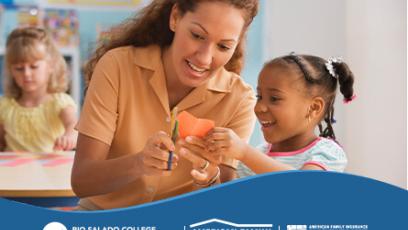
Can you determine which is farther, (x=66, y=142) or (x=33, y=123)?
(x=33, y=123)

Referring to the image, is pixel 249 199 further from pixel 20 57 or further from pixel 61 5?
pixel 61 5

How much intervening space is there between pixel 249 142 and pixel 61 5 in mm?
560

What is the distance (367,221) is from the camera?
0.62 metres

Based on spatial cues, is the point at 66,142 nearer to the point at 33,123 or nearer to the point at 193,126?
the point at 33,123

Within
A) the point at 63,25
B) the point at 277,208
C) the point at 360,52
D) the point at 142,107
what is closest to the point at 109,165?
the point at 142,107

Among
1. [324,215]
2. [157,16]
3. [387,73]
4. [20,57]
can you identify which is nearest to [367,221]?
[324,215]

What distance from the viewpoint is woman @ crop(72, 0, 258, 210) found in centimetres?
62

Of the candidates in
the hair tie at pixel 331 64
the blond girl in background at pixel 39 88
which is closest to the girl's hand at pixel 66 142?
the blond girl in background at pixel 39 88

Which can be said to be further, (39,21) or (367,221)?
(39,21)

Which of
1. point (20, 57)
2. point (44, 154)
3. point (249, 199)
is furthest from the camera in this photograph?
point (44, 154)

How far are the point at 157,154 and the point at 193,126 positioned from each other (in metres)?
0.05

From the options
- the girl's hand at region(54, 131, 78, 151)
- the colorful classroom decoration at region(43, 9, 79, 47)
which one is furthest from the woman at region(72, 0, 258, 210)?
the colorful classroom decoration at region(43, 9, 79, 47)

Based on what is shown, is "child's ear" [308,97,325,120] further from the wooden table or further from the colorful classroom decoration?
the colorful classroom decoration

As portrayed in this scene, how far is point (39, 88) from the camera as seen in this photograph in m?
0.85
